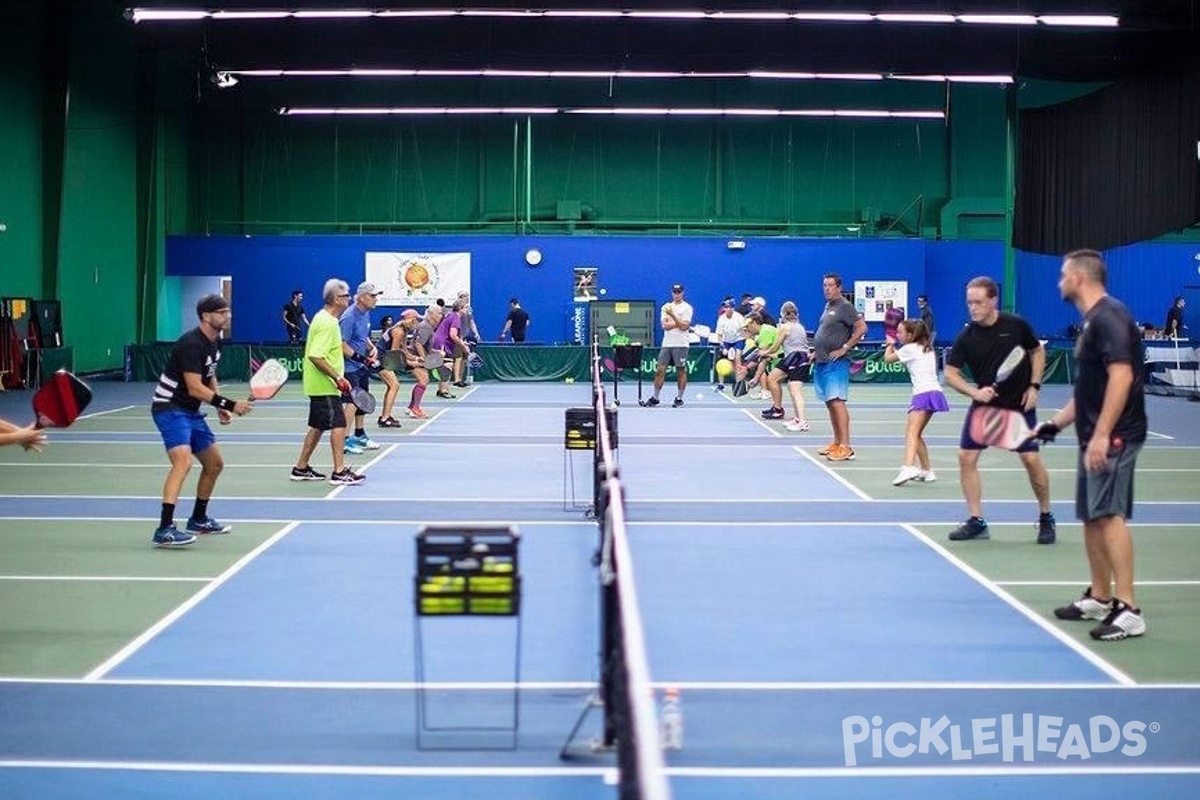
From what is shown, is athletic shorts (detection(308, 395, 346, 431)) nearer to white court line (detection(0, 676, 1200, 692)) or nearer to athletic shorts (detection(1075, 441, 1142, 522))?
white court line (detection(0, 676, 1200, 692))

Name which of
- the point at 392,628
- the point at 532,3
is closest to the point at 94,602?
the point at 392,628

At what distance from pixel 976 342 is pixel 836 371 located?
21.8 feet

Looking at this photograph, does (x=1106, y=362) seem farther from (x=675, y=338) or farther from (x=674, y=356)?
(x=674, y=356)

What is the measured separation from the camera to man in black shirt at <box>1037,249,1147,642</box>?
29.8 ft

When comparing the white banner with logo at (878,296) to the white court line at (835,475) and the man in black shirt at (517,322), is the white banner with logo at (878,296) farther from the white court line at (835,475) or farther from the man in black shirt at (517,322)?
the white court line at (835,475)

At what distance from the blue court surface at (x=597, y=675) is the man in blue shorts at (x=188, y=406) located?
44 centimetres

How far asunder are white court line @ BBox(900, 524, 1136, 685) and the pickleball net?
2690 millimetres

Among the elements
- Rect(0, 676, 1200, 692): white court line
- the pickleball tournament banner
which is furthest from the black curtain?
Rect(0, 676, 1200, 692): white court line

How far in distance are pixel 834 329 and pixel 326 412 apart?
19.6ft

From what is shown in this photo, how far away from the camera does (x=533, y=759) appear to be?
6941 millimetres

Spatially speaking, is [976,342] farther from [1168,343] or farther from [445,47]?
[1168,343]

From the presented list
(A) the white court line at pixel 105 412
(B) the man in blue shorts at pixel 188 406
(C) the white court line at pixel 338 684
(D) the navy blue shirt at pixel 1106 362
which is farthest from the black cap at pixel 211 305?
(A) the white court line at pixel 105 412

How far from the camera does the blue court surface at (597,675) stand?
6750 millimetres

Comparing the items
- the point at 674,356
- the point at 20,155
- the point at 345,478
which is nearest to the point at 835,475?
the point at 345,478
